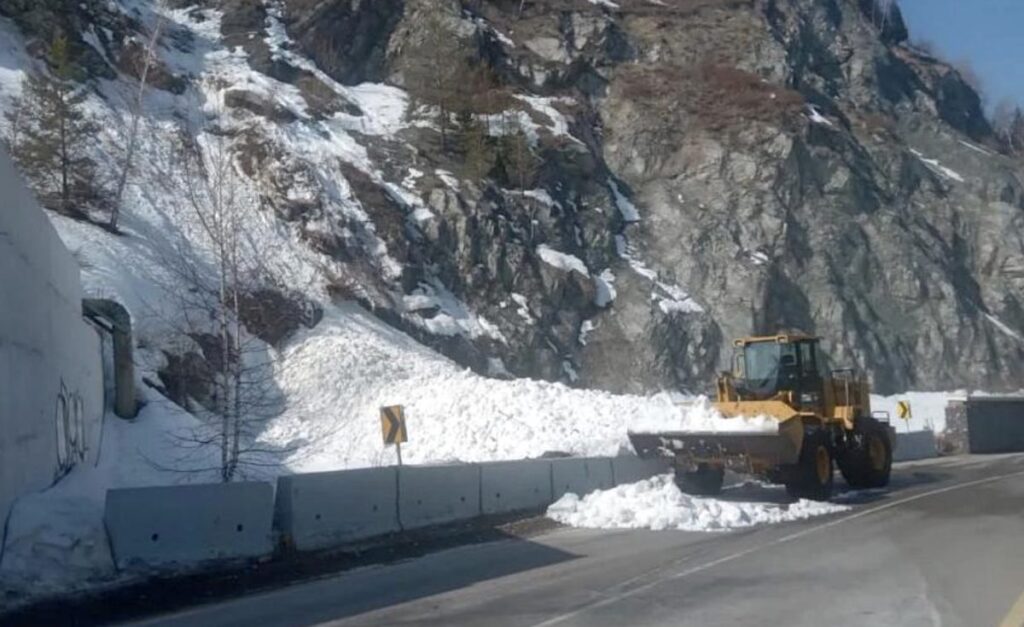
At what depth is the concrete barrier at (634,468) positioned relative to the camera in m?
23.4

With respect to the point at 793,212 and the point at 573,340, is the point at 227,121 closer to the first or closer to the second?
the point at 573,340

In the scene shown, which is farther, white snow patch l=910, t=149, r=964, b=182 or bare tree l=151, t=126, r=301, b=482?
white snow patch l=910, t=149, r=964, b=182

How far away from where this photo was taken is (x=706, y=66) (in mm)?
61125

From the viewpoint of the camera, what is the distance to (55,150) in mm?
36594

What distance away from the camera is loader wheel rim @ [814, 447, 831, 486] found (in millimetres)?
22250

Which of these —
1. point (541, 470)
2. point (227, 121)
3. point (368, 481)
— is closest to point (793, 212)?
point (227, 121)

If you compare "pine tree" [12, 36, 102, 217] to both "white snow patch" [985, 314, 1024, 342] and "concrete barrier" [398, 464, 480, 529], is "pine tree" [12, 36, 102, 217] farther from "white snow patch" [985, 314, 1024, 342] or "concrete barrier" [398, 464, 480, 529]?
"white snow patch" [985, 314, 1024, 342]

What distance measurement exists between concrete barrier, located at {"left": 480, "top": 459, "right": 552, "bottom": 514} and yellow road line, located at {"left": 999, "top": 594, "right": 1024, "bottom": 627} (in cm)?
1075

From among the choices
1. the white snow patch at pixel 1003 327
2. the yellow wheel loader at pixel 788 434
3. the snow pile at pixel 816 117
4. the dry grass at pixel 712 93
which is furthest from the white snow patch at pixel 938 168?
the yellow wheel loader at pixel 788 434

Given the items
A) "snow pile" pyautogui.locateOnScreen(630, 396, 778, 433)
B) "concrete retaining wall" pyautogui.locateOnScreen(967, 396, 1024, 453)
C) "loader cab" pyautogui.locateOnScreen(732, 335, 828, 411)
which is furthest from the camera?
"concrete retaining wall" pyautogui.locateOnScreen(967, 396, 1024, 453)

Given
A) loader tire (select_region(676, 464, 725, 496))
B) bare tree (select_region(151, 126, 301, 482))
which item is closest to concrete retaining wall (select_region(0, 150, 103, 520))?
bare tree (select_region(151, 126, 301, 482))

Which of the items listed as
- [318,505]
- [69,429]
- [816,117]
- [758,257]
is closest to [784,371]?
[318,505]

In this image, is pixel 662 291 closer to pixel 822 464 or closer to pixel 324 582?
pixel 822 464

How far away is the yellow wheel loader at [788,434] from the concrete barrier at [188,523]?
810 cm
